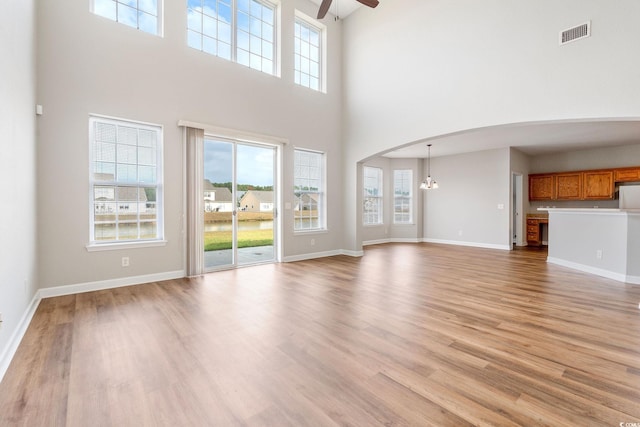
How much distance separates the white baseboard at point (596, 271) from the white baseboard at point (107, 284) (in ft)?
23.0

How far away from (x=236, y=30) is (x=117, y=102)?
8.74 ft

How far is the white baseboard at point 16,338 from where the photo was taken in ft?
6.63

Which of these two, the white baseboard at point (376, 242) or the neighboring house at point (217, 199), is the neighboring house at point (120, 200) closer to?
the neighboring house at point (217, 199)

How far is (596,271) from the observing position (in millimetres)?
4918

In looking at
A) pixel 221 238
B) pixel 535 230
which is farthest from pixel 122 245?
pixel 535 230

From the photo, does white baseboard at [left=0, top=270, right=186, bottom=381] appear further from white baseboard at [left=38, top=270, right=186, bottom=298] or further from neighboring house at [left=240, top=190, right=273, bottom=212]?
neighboring house at [left=240, top=190, right=273, bottom=212]

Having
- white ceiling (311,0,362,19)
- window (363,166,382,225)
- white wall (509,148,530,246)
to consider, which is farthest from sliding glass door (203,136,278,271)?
white wall (509,148,530,246)

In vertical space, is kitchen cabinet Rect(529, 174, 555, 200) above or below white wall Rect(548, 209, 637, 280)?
above

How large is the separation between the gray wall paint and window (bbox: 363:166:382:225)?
7604 millimetres

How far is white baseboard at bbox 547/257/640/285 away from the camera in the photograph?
173 inches

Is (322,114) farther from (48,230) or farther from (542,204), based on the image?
(542,204)

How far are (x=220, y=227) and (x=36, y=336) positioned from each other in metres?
2.89

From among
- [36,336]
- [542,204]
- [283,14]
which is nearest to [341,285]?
[36,336]

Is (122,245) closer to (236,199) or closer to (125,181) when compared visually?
(125,181)
